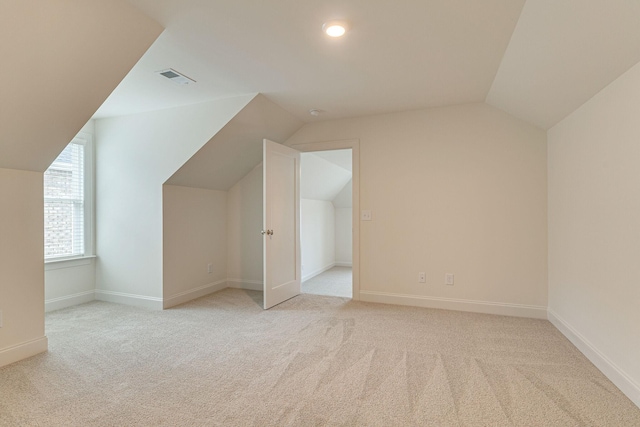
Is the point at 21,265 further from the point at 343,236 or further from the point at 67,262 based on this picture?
the point at 343,236

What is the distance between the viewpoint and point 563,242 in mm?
2918

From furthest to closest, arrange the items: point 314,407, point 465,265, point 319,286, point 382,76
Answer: point 319,286
point 465,265
point 382,76
point 314,407

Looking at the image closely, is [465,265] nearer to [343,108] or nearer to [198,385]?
[343,108]

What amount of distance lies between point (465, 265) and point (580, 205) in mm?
1287

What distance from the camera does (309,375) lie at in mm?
2174

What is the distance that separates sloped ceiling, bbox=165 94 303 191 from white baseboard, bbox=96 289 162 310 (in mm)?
1374

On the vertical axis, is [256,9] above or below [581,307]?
above

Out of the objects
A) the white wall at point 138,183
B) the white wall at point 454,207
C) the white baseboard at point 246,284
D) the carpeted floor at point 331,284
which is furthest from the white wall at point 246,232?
the white wall at point 454,207

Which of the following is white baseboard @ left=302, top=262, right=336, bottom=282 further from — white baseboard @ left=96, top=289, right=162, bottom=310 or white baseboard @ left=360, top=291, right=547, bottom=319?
white baseboard @ left=96, top=289, right=162, bottom=310

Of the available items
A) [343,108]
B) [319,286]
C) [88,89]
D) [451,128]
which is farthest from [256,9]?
[319,286]

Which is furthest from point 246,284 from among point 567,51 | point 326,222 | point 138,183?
point 567,51

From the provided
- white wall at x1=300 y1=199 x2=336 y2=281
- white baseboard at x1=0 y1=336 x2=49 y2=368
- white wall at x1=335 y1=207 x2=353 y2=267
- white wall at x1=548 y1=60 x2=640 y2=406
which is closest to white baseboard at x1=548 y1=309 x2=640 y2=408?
white wall at x1=548 y1=60 x2=640 y2=406

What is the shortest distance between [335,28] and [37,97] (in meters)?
1.91

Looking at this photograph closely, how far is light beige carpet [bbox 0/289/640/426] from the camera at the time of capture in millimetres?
1756
